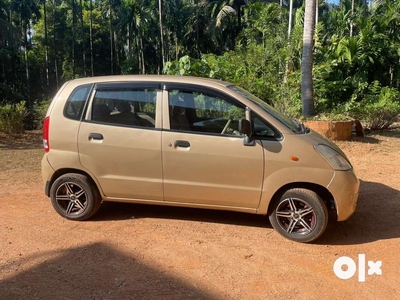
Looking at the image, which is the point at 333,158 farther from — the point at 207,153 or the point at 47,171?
the point at 47,171

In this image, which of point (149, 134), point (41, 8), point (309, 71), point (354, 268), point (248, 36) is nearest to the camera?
point (354, 268)

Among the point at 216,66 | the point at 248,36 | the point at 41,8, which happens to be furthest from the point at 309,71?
the point at 41,8

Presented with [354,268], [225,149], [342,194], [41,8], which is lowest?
[354,268]

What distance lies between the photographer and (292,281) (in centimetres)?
359

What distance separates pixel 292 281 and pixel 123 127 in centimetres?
256

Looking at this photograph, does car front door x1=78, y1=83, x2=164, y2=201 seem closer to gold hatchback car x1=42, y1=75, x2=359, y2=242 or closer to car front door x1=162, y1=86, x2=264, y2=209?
gold hatchback car x1=42, y1=75, x2=359, y2=242

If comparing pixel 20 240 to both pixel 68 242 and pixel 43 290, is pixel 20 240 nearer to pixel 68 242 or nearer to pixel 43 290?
pixel 68 242

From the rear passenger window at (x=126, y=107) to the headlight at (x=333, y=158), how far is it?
1.96 m

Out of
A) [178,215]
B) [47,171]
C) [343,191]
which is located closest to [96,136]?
[47,171]

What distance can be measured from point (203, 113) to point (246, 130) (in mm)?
648

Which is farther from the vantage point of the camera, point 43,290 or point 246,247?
point 246,247

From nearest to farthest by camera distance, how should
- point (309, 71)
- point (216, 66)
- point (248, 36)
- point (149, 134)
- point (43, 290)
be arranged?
point (43, 290)
point (149, 134)
point (309, 71)
point (216, 66)
point (248, 36)

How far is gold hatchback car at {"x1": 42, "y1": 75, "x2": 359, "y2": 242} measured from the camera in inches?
172

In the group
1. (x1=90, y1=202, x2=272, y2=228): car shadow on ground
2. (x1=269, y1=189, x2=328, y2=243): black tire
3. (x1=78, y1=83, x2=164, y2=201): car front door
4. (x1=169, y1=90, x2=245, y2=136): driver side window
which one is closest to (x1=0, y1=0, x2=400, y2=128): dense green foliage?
(x1=90, y1=202, x2=272, y2=228): car shadow on ground
